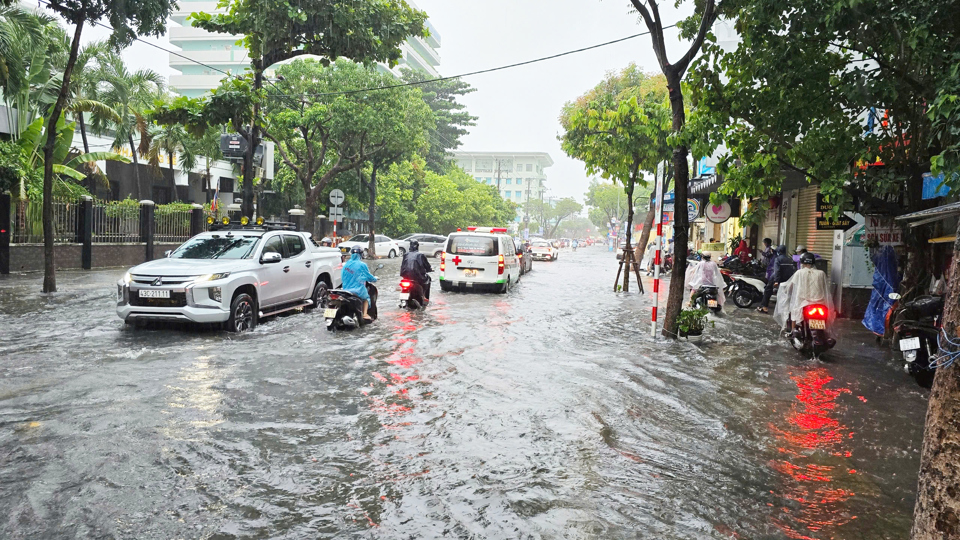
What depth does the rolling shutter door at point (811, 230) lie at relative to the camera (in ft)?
58.6

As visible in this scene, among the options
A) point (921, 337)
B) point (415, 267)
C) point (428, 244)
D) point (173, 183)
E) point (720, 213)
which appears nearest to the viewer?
point (921, 337)

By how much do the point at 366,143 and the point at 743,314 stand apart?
2073 centimetres

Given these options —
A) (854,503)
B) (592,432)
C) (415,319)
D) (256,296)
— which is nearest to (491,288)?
(415,319)

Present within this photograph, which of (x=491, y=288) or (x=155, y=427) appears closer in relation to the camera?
(x=155, y=427)

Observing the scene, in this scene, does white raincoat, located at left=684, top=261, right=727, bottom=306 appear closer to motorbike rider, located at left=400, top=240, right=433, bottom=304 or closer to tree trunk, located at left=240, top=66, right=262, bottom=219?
motorbike rider, located at left=400, top=240, right=433, bottom=304

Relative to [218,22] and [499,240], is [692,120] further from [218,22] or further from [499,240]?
[218,22]

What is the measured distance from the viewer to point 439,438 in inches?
223

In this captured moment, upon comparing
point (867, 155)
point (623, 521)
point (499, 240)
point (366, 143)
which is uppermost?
point (366, 143)

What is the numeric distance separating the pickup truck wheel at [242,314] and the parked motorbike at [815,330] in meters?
8.43

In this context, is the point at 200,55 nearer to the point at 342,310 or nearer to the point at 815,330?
the point at 342,310

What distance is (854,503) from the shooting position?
179 inches

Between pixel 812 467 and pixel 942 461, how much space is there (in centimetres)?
226

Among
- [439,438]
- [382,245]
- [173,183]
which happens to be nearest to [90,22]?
[439,438]

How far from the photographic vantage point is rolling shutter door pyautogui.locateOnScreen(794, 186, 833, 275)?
17859 mm
